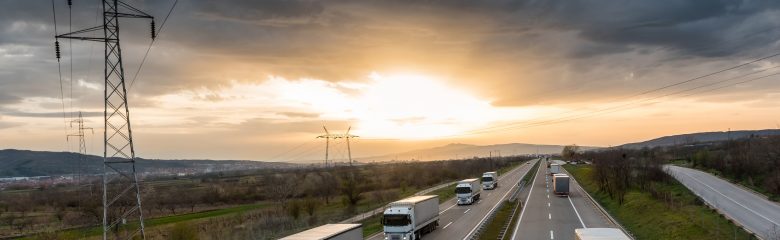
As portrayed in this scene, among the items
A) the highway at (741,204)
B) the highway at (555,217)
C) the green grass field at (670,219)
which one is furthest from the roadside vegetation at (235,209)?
the highway at (741,204)

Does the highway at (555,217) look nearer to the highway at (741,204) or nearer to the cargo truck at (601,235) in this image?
the highway at (741,204)

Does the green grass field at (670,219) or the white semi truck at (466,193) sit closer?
the green grass field at (670,219)

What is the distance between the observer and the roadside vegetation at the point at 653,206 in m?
37.1

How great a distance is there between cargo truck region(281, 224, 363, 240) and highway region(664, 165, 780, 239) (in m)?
28.4

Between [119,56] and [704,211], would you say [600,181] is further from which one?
[119,56]

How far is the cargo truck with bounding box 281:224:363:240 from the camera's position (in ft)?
79.6

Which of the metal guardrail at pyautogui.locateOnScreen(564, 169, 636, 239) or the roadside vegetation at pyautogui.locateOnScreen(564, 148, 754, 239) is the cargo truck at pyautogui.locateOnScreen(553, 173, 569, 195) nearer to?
the metal guardrail at pyautogui.locateOnScreen(564, 169, 636, 239)

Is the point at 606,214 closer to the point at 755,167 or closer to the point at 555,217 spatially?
the point at 555,217

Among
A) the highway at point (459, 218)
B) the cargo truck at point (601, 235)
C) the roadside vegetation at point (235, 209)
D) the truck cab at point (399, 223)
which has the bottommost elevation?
the roadside vegetation at point (235, 209)

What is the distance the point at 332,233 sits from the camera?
25.5 m

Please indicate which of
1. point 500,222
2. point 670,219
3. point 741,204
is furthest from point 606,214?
point 741,204

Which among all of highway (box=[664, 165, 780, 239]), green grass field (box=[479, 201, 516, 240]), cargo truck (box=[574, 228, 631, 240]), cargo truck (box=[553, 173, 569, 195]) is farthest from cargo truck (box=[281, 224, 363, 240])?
cargo truck (box=[553, 173, 569, 195])

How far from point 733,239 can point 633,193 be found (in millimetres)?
30334

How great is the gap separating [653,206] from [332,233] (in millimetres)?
36813
